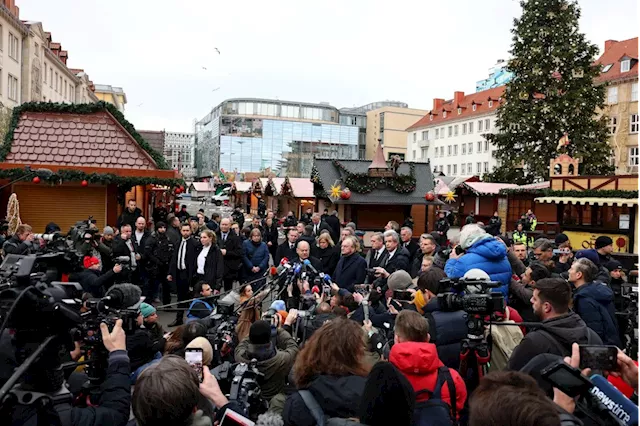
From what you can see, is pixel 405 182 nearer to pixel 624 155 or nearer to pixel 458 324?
pixel 458 324

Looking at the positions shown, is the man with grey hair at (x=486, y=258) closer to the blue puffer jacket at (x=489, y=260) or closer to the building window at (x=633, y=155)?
the blue puffer jacket at (x=489, y=260)

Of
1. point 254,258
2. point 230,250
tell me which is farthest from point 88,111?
point 254,258

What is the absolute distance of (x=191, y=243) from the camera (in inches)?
371

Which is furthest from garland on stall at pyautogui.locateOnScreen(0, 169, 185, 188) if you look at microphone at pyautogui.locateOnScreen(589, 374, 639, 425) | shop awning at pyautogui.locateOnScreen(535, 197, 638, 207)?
shop awning at pyautogui.locateOnScreen(535, 197, 638, 207)

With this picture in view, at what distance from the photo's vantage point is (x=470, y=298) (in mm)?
3611

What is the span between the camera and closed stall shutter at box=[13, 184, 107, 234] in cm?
1427

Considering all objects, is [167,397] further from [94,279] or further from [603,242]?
[603,242]

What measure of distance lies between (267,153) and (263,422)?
101 meters

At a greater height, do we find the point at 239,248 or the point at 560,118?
the point at 560,118

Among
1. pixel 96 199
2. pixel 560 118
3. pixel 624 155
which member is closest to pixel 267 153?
pixel 624 155

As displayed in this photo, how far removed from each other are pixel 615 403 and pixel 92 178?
13466mm

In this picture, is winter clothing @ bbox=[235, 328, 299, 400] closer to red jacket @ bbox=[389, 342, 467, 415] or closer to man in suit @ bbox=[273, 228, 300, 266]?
red jacket @ bbox=[389, 342, 467, 415]

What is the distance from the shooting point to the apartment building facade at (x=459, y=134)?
65.0m

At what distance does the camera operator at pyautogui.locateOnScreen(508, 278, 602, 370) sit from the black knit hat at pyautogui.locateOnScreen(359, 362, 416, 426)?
4.47 ft
